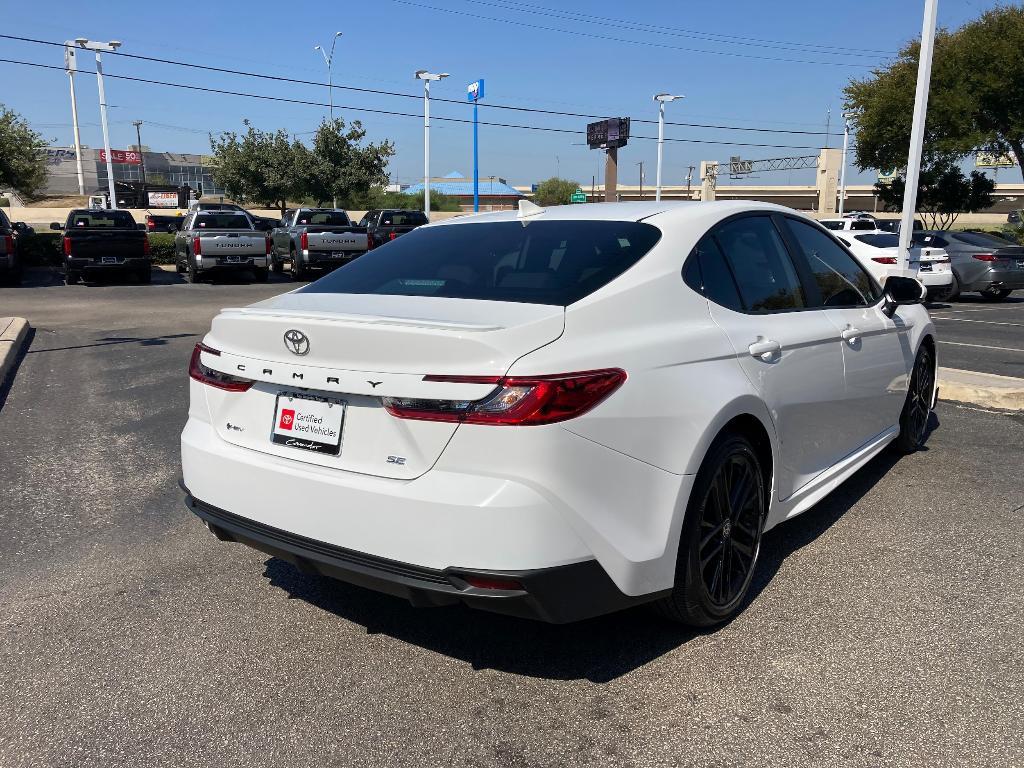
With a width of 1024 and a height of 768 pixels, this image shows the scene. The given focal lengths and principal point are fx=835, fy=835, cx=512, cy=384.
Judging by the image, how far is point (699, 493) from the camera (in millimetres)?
2992

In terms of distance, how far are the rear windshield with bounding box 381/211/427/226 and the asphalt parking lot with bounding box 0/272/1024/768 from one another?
69.5 ft

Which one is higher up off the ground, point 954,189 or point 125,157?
point 125,157

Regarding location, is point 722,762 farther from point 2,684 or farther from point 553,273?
point 2,684

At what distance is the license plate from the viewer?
2781 mm

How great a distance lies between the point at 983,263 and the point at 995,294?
36.0 inches

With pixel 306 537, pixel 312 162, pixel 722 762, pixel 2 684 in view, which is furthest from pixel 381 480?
pixel 312 162

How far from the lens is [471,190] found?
12031cm

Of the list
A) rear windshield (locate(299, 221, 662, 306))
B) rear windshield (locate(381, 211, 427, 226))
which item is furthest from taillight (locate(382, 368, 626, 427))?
rear windshield (locate(381, 211, 427, 226))

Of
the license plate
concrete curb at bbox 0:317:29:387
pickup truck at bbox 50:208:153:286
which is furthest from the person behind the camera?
pickup truck at bbox 50:208:153:286

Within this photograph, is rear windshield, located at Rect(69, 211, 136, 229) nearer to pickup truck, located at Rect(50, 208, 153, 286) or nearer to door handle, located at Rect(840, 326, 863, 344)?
pickup truck, located at Rect(50, 208, 153, 286)

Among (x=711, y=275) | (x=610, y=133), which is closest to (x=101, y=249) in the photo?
(x=711, y=275)

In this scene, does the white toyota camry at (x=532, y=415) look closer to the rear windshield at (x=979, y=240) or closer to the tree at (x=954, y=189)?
the rear windshield at (x=979, y=240)

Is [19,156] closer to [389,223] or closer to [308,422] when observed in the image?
[389,223]

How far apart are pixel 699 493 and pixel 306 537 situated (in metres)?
1.39
